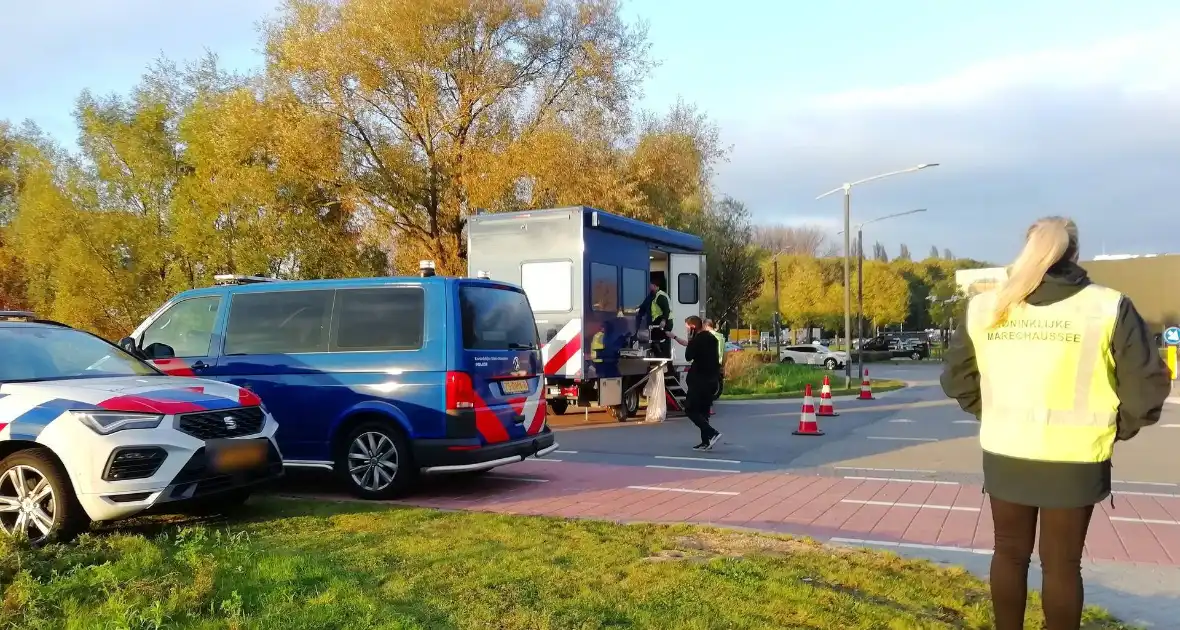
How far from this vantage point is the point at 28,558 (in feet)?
16.4

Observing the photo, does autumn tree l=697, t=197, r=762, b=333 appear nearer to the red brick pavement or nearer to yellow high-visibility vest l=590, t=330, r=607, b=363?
yellow high-visibility vest l=590, t=330, r=607, b=363

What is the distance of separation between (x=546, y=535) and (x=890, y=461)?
643cm

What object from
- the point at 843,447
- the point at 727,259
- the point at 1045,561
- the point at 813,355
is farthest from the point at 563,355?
the point at 813,355

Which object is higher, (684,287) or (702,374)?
(684,287)

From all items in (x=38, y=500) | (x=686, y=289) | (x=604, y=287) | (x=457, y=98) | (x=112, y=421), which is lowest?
(x=38, y=500)

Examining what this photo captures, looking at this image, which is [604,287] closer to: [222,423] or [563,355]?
[563,355]

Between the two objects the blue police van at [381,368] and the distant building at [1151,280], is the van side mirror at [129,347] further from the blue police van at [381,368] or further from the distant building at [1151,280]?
the distant building at [1151,280]

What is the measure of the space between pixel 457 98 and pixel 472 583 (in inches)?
733

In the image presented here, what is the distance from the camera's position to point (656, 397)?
52.7 feet

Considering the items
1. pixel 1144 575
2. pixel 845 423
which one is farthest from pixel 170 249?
pixel 1144 575

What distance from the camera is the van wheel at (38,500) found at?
583 cm

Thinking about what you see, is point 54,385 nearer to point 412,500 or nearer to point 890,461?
point 412,500

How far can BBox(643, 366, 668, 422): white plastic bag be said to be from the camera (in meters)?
16.0

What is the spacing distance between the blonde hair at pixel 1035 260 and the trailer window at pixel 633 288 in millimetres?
12142
